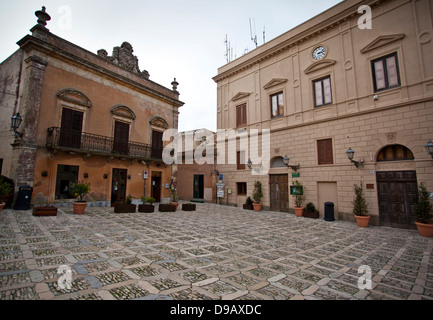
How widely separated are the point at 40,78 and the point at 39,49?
1593 mm

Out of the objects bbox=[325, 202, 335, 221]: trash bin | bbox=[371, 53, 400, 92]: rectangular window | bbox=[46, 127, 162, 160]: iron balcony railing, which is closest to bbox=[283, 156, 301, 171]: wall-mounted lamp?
bbox=[325, 202, 335, 221]: trash bin

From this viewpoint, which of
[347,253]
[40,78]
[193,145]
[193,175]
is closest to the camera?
[347,253]

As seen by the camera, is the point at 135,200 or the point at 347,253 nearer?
the point at 347,253

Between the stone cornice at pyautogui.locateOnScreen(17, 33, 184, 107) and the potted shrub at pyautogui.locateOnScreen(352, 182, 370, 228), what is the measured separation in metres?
15.5

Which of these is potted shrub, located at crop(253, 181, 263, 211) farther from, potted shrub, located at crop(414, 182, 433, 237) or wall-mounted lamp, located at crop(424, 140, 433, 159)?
wall-mounted lamp, located at crop(424, 140, 433, 159)

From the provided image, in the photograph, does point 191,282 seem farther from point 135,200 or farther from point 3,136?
point 3,136

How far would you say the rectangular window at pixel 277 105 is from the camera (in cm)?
1433

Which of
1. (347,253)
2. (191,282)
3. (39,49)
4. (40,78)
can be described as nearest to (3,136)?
(40,78)

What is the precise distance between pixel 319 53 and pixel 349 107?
4100 mm

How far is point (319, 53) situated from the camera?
42.2ft

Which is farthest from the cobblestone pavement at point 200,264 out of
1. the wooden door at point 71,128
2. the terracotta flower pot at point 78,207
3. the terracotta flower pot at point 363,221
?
the wooden door at point 71,128

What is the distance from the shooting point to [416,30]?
31.0 ft

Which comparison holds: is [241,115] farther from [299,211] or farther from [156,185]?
[156,185]

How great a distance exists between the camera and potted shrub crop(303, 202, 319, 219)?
38.0 ft
